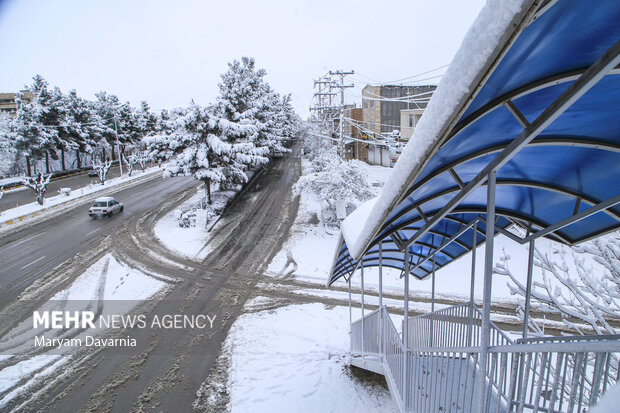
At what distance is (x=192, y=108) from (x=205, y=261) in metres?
11.0

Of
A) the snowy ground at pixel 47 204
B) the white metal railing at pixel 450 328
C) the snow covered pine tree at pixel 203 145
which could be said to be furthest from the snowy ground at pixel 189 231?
the white metal railing at pixel 450 328

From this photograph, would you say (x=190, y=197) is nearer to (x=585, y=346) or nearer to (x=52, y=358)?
(x=52, y=358)

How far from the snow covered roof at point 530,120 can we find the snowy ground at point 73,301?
9.96 m

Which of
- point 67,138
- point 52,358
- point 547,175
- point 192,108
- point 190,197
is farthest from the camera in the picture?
point 67,138

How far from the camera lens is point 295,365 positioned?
29.7ft

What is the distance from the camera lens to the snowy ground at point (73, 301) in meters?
8.59

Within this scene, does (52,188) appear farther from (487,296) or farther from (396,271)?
(487,296)

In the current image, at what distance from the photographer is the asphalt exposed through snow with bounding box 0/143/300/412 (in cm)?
804

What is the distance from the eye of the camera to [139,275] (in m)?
14.6

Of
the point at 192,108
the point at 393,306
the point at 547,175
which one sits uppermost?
the point at 192,108

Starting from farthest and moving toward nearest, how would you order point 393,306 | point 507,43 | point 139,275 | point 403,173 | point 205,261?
1. point 205,261
2. point 139,275
3. point 393,306
4. point 403,173
5. point 507,43

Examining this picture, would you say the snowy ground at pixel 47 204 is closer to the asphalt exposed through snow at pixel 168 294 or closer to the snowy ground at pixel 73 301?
the asphalt exposed through snow at pixel 168 294

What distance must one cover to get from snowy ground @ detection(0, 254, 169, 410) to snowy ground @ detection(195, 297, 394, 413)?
4589mm

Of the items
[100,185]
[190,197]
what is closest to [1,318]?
[190,197]
